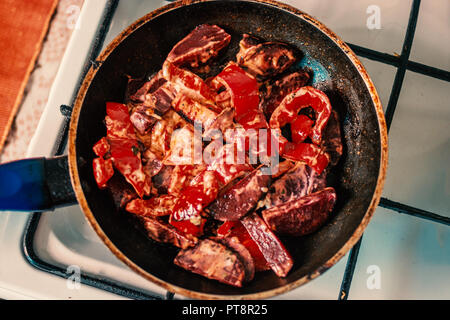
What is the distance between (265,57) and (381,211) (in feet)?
1.73

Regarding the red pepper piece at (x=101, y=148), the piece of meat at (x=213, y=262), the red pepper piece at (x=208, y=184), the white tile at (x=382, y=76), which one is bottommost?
the piece of meat at (x=213, y=262)

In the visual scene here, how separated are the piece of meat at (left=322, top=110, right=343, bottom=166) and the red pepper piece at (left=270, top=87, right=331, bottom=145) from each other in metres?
0.03

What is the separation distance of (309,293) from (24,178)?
2.49ft

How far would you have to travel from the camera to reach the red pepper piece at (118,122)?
845 mm

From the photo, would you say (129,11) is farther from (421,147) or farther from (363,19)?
(421,147)

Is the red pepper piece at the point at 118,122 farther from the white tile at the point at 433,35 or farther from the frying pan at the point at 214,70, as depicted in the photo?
the white tile at the point at 433,35

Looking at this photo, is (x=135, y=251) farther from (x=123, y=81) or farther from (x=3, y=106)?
(x=3, y=106)

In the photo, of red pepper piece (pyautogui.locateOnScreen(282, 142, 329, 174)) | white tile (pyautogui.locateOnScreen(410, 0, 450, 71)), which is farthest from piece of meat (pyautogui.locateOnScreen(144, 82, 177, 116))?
white tile (pyautogui.locateOnScreen(410, 0, 450, 71))

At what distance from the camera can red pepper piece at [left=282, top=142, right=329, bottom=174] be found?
2.73ft

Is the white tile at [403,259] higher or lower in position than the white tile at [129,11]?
lower

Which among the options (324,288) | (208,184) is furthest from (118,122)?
(324,288)

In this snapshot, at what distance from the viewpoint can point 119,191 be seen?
829mm

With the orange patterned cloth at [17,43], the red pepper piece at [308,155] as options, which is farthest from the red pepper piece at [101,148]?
the orange patterned cloth at [17,43]

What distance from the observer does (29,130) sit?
1383 mm
